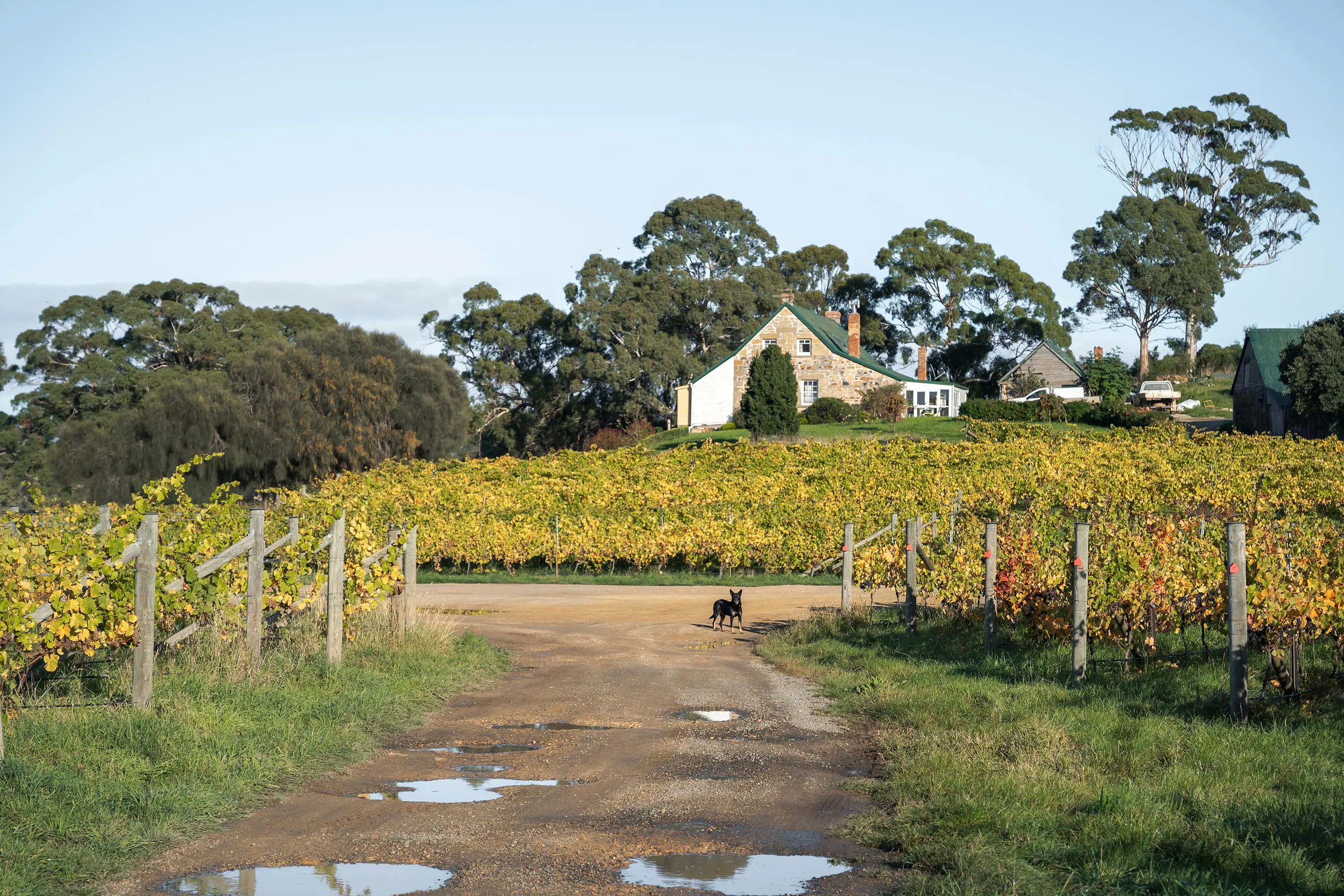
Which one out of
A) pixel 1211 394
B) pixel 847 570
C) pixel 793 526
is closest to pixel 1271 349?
pixel 1211 394

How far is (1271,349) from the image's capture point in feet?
209

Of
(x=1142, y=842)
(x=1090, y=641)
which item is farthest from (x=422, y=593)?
(x=1142, y=842)

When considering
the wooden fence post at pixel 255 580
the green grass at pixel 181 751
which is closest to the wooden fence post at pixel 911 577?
the green grass at pixel 181 751

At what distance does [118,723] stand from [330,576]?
446 centimetres

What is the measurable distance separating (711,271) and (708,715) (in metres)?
78.6

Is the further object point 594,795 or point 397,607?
point 397,607

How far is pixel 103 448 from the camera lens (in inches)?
2219

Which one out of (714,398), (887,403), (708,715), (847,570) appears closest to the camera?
(708,715)

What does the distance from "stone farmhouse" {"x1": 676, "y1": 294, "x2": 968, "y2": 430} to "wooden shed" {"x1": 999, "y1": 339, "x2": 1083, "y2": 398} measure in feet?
21.3

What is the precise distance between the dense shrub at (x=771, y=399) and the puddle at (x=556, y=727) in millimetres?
50928

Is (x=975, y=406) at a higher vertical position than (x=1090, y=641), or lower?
higher

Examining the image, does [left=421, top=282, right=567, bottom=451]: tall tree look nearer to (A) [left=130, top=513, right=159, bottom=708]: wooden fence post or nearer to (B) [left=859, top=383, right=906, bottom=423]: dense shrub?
(B) [left=859, top=383, right=906, bottom=423]: dense shrub

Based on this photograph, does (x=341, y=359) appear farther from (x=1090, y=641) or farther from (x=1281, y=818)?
(x=1281, y=818)

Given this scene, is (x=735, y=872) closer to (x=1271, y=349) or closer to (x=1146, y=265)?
(x=1271, y=349)
